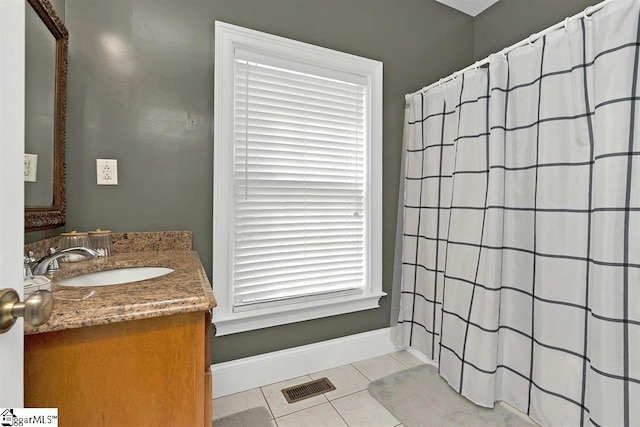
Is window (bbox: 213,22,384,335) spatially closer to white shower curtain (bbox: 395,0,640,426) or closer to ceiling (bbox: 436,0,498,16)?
white shower curtain (bbox: 395,0,640,426)

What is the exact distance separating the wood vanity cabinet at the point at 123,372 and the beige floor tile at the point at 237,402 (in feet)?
3.10

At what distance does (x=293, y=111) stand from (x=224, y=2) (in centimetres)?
70

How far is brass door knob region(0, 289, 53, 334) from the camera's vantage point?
47cm

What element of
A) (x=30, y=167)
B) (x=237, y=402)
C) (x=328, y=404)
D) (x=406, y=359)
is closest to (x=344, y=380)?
(x=328, y=404)

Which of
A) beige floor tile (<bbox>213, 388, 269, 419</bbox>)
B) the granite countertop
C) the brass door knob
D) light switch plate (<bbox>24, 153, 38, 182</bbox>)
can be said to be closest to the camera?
the brass door knob

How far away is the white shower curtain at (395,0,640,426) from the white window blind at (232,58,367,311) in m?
0.52

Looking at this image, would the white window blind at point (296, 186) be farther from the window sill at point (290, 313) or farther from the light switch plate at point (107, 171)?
the light switch plate at point (107, 171)

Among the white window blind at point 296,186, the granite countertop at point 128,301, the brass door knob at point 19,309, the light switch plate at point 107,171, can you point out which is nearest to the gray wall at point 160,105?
the light switch plate at point 107,171

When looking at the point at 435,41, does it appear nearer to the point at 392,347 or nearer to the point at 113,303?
the point at 392,347

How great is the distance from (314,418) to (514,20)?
9.88ft

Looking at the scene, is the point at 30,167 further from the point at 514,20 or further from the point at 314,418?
the point at 514,20

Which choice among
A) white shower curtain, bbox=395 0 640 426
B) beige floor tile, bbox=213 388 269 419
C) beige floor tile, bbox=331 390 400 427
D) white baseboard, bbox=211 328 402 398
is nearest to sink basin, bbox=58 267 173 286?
white baseboard, bbox=211 328 402 398

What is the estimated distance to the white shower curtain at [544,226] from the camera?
3.53 ft

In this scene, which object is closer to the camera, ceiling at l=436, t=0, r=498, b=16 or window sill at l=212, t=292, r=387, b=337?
window sill at l=212, t=292, r=387, b=337
